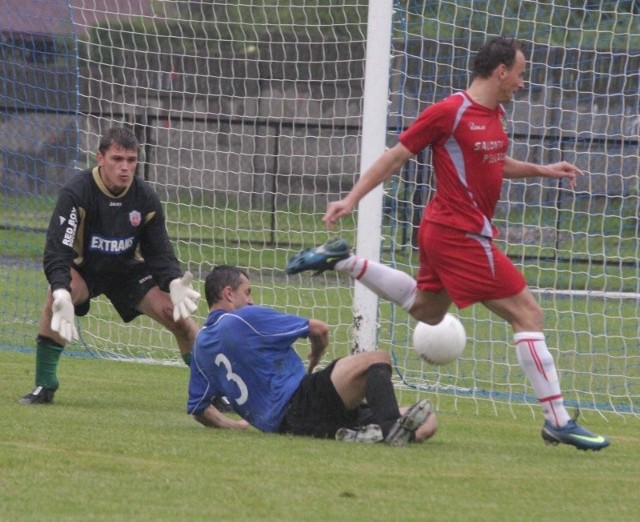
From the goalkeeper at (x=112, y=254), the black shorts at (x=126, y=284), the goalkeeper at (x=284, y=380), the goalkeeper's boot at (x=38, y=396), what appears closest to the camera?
the goalkeeper at (x=284, y=380)

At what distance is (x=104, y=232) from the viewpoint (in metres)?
8.01

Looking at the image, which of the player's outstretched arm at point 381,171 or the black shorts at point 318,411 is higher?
the player's outstretched arm at point 381,171

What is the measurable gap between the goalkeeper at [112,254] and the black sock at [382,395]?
1.40 meters

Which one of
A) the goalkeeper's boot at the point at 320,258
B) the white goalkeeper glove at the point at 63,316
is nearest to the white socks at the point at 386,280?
the goalkeeper's boot at the point at 320,258

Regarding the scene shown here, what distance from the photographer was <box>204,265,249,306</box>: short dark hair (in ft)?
23.3

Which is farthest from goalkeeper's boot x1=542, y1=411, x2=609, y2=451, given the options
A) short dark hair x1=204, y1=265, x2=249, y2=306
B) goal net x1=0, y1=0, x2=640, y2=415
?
goal net x1=0, y1=0, x2=640, y2=415

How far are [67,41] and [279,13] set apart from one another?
76.4 inches

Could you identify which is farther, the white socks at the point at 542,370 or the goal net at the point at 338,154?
the goal net at the point at 338,154

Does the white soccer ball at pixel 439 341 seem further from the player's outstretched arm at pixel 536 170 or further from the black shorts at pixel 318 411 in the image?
the player's outstretched arm at pixel 536 170

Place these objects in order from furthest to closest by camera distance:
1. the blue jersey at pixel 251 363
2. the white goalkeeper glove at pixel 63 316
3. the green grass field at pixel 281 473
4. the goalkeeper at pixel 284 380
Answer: the white goalkeeper glove at pixel 63 316 → the blue jersey at pixel 251 363 → the goalkeeper at pixel 284 380 → the green grass field at pixel 281 473

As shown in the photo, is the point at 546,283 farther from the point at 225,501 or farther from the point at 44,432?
the point at 225,501

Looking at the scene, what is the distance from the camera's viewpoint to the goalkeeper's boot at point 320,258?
6.78 m

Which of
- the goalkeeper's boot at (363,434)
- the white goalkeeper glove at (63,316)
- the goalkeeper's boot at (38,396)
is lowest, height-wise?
the goalkeeper's boot at (38,396)

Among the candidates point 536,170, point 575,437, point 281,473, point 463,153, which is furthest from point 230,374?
point 536,170
